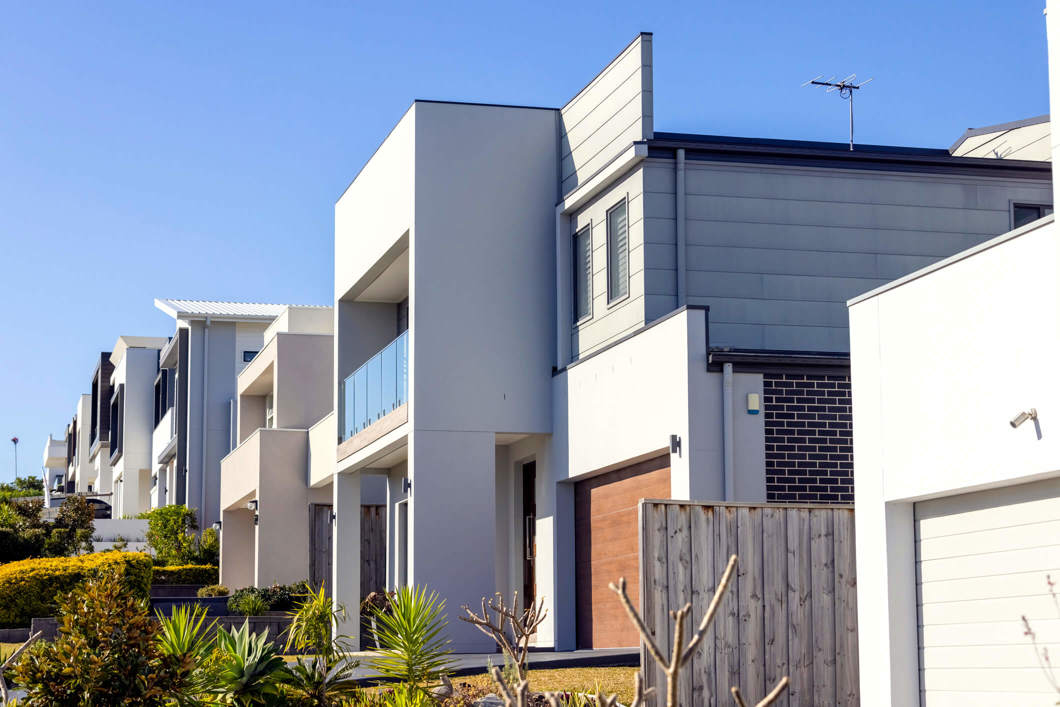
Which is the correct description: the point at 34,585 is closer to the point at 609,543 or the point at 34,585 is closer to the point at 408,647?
the point at 609,543

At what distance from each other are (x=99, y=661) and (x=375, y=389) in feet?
35.7

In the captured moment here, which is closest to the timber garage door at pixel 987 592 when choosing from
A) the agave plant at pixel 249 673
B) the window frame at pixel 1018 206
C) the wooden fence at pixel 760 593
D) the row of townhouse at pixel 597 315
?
the wooden fence at pixel 760 593

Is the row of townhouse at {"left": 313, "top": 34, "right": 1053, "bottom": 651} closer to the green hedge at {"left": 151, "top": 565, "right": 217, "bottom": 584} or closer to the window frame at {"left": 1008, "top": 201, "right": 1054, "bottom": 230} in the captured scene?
the window frame at {"left": 1008, "top": 201, "right": 1054, "bottom": 230}

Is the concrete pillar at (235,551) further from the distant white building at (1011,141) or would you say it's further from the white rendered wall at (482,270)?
the distant white building at (1011,141)

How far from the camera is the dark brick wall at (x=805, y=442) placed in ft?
50.0

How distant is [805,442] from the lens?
1531cm

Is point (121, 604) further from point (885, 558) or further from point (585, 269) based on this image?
point (585, 269)

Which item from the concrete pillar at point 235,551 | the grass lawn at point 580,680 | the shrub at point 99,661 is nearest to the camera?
the shrub at point 99,661

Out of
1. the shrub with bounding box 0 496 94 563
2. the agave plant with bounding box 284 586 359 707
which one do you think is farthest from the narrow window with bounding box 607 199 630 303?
the shrub with bounding box 0 496 94 563

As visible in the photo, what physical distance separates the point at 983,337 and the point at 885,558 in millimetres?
2086

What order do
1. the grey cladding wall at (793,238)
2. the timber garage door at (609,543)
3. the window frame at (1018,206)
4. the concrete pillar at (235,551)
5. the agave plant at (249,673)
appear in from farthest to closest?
the concrete pillar at (235,551), the window frame at (1018,206), the grey cladding wall at (793,238), the timber garage door at (609,543), the agave plant at (249,673)

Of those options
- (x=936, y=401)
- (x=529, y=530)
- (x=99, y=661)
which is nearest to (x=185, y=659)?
(x=99, y=661)

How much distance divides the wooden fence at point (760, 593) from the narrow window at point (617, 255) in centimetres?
544

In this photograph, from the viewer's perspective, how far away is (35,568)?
87.1 feet
